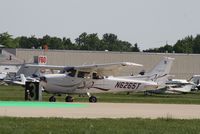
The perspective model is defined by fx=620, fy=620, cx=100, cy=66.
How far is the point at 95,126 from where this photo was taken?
17.5m

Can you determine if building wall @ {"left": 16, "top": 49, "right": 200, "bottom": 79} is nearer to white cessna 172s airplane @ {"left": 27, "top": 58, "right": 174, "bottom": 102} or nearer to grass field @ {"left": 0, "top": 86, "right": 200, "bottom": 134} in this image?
white cessna 172s airplane @ {"left": 27, "top": 58, "right": 174, "bottom": 102}

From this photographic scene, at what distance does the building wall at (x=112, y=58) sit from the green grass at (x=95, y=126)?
87.6m

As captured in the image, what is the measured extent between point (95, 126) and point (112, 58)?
92194 mm

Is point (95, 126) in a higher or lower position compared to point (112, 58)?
higher

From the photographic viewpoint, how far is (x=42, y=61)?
90.2m

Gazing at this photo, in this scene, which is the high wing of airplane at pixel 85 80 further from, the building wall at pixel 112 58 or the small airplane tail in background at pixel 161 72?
the building wall at pixel 112 58

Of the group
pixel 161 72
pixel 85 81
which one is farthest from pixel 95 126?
pixel 161 72

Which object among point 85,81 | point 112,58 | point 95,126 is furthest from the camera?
point 112,58

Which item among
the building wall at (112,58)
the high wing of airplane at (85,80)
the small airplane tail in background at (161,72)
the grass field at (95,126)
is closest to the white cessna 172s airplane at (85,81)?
the high wing of airplane at (85,80)

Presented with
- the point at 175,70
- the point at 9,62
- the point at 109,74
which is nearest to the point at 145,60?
the point at 175,70

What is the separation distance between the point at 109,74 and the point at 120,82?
90cm

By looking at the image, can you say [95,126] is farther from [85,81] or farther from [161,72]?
[161,72]

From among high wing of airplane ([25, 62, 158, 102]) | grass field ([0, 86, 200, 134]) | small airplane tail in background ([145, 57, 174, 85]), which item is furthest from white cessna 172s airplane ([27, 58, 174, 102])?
grass field ([0, 86, 200, 134])

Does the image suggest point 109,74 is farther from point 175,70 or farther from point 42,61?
point 175,70
